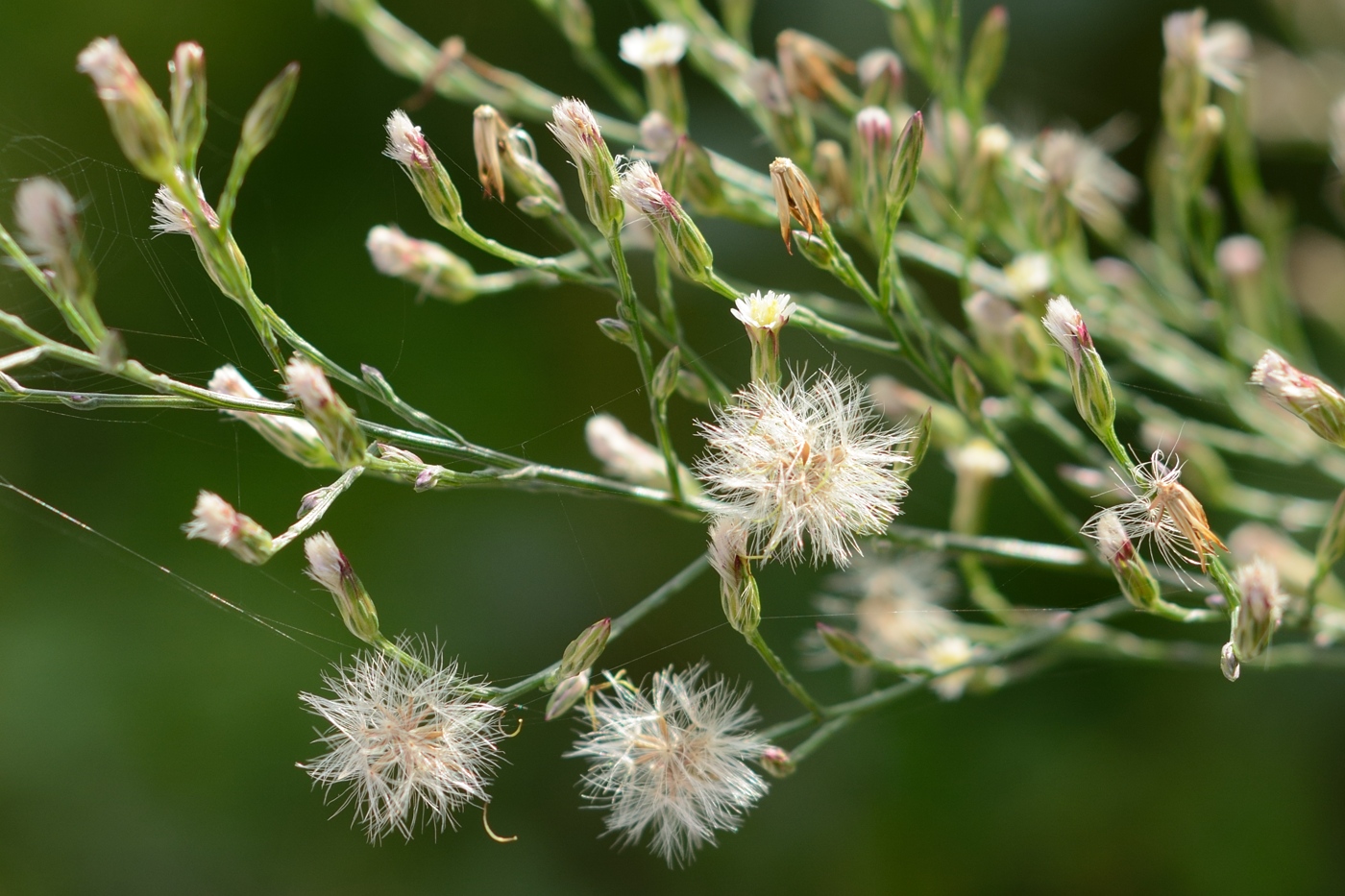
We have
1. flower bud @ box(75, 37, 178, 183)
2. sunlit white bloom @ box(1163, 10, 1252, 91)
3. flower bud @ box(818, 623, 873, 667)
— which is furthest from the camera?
sunlit white bloom @ box(1163, 10, 1252, 91)

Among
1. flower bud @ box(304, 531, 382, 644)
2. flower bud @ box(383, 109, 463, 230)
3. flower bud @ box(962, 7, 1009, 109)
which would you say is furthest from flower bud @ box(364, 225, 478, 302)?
flower bud @ box(962, 7, 1009, 109)

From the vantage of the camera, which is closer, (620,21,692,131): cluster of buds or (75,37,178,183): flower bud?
(75,37,178,183): flower bud

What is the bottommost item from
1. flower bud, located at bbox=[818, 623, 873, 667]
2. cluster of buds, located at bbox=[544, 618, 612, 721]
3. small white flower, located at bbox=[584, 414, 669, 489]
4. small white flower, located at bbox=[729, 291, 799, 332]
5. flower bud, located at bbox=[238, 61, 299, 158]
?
flower bud, located at bbox=[818, 623, 873, 667]

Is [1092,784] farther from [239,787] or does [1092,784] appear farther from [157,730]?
[157,730]

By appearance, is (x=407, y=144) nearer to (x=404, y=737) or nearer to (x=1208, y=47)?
(x=404, y=737)

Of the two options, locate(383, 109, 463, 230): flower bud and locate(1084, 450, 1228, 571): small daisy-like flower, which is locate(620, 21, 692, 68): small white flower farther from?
locate(1084, 450, 1228, 571): small daisy-like flower

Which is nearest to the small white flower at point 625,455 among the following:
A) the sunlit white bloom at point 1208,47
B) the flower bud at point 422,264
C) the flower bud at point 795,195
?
the flower bud at point 422,264

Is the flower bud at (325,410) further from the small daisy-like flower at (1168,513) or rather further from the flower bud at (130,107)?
the small daisy-like flower at (1168,513)
